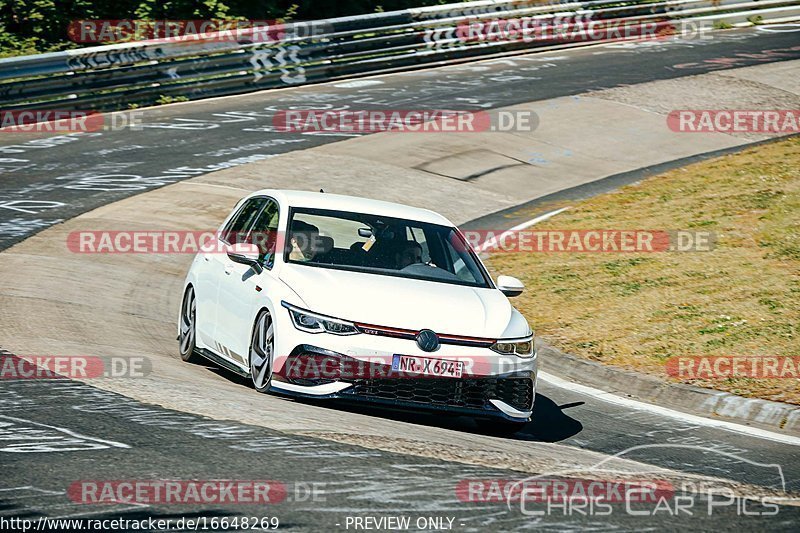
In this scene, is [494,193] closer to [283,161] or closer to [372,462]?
[283,161]

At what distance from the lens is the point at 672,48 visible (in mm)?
31219

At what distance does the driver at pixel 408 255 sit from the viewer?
31.3 feet

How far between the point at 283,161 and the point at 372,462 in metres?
13.8

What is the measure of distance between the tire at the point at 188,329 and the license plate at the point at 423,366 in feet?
9.17

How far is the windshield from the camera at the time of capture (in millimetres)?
9406

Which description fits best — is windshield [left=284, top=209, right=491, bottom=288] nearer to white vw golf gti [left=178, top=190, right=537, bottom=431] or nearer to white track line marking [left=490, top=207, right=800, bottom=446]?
white vw golf gti [left=178, top=190, right=537, bottom=431]

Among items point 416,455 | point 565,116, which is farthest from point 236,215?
point 565,116

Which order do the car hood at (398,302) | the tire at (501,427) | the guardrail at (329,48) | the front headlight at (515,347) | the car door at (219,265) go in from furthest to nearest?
the guardrail at (329,48) < the car door at (219,265) < the tire at (501,427) < the front headlight at (515,347) < the car hood at (398,302)

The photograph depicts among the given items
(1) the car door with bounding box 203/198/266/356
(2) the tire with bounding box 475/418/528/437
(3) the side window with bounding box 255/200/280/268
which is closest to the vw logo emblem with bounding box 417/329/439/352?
(2) the tire with bounding box 475/418/528/437

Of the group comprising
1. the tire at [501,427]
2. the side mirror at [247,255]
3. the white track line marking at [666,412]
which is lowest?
the white track line marking at [666,412]

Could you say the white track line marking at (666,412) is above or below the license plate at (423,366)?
below

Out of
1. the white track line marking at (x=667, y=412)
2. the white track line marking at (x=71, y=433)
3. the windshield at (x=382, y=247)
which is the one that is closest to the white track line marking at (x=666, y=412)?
the white track line marking at (x=667, y=412)

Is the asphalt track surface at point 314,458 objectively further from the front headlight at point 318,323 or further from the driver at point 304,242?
the driver at point 304,242

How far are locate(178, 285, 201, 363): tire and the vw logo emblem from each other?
2.84 meters
